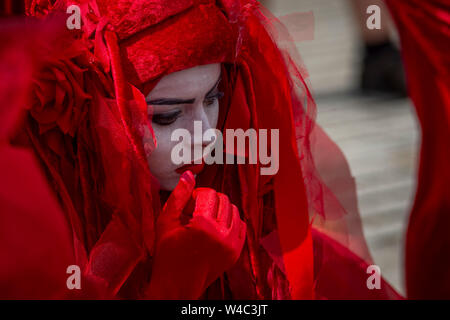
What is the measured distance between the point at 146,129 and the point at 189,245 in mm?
173

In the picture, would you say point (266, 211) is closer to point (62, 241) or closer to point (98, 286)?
point (98, 286)

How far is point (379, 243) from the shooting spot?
2486 millimetres

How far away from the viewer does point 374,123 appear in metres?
3.49

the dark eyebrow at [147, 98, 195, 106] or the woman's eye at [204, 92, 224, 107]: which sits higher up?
the dark eyebrow at [147, 98, 195, 106]

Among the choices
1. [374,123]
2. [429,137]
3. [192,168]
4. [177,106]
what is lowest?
[374,123]

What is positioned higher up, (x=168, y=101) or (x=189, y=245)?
(x=168, y=101)

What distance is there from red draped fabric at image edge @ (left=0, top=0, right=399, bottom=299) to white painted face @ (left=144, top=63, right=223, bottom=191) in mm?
22

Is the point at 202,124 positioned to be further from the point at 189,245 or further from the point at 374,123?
the point at 374,123

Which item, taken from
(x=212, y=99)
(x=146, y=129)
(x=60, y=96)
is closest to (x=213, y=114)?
(x=212, y=99)

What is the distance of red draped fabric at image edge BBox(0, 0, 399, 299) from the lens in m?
0.81

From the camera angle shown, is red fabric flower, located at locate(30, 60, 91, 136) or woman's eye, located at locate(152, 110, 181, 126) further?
woman's eye, located at locate(152, 110, 181, 126)

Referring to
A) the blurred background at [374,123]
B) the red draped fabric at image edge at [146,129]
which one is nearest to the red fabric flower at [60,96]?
the red draped fabric at image edge at [146,129]

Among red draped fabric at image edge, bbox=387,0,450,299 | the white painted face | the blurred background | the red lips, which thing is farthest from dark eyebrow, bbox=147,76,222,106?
the blurred background

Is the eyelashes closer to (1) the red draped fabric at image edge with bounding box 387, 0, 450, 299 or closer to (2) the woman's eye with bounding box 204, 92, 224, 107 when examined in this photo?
(2) the woman's eye with bounding box 204, 92, 224, 107
